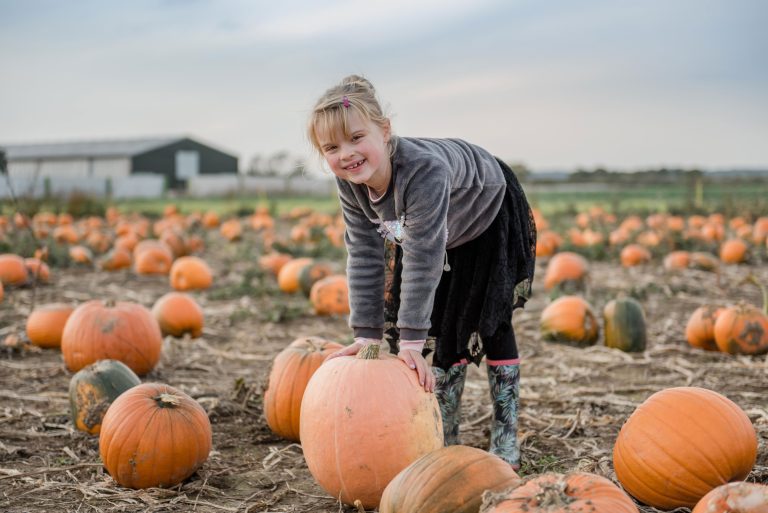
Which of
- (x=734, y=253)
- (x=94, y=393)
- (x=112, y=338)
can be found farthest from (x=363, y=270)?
(x=734, y=253)

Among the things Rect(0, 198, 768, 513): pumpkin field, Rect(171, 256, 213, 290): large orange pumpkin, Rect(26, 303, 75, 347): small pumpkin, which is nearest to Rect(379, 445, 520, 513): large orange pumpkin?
Rect(0, 198, 768, 513): pumpkin field

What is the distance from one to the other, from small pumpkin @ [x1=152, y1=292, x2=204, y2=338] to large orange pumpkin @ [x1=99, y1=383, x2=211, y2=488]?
2983 millimetres

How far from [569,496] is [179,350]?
4.51 metres

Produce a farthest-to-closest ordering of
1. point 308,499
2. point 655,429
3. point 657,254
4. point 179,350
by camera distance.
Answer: point 657,254
point 179,350
point 308,499
point 655,429

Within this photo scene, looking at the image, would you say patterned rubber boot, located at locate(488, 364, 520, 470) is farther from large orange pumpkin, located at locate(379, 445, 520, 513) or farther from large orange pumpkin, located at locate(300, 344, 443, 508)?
large orange pumpkin, located at locate(379, 445, 520, 513)

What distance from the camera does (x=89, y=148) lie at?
6131 cm

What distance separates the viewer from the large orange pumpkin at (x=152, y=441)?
334 cm

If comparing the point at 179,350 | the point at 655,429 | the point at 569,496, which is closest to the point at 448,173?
the point at 655,429

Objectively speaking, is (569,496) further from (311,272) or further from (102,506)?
(311,272)

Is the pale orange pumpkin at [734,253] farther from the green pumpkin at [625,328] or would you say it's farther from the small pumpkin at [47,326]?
the small pumpkin at [47,326]

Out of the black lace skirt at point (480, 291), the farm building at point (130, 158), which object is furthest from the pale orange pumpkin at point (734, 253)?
the farm building at point (130, 158)

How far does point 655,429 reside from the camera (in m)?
3.00

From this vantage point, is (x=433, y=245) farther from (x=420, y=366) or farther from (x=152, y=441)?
(x=152, y=441)

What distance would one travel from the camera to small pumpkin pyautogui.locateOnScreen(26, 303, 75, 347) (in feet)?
19.7
